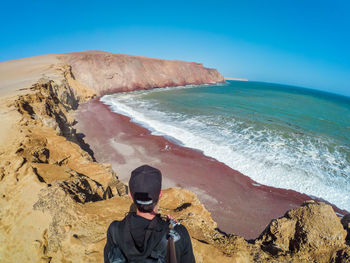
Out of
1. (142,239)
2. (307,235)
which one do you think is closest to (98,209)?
(142,239)

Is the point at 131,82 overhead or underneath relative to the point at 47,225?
overhead

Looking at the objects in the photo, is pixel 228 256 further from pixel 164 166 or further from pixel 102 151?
pixel 102 151

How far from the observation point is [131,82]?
52.8 m

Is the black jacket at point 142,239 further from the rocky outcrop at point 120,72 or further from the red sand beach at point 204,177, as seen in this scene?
the rocky outcrop at point 120,72

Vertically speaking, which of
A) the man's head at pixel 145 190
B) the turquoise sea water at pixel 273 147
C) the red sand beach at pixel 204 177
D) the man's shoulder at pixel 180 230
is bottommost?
the red sand beach at pixel 204 177

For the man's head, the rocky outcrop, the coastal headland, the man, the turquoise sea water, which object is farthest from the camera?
the rocky outcrop

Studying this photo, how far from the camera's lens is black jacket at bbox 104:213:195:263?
142 centimetres

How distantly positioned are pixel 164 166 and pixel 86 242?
8977 mm

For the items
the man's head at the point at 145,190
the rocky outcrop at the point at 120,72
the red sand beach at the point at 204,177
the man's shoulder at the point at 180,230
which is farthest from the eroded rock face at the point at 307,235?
the rocky outcrop at the point at 120,72

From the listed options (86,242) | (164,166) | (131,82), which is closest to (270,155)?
(164,166)

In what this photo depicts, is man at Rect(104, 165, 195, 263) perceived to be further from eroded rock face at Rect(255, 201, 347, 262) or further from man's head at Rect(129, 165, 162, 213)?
eroded rock face at Rect(255, 201, 347, 262)

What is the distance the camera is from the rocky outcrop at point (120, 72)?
45.7m

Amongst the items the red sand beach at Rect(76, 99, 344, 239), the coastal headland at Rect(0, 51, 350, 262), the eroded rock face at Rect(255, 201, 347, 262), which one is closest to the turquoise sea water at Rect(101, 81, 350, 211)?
the red sand beach at Rect(76, 99, 344, 239)

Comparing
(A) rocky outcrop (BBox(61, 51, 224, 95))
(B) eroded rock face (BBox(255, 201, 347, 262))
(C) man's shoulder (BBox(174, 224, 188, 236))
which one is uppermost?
(A) rocky outcrop (BBox(61, 51, 224, 95))
